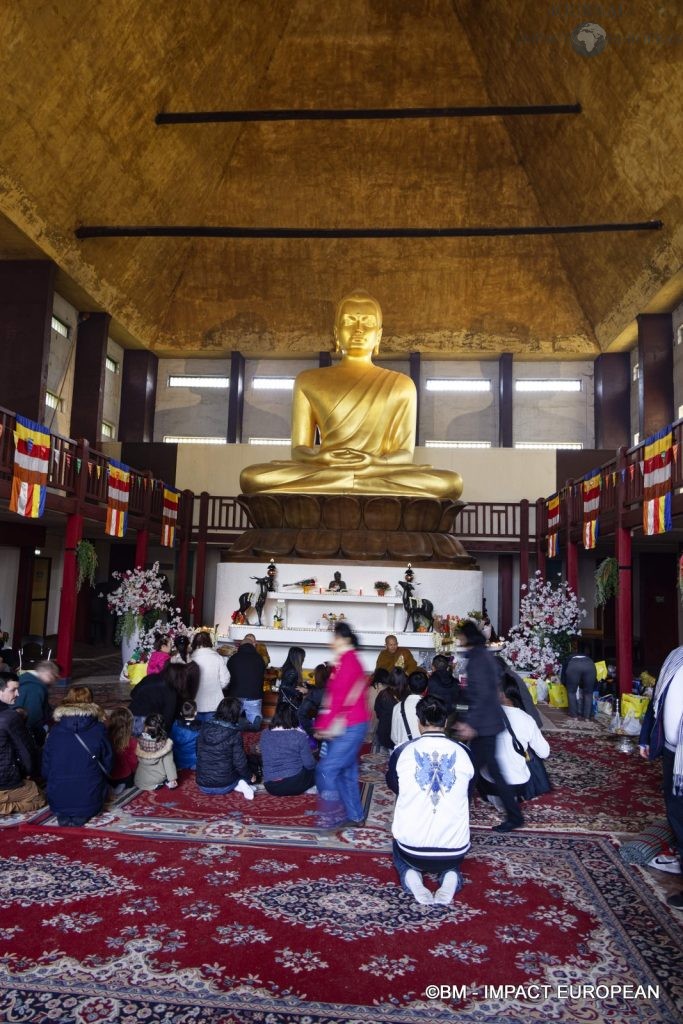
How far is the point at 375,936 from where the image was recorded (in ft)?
8.74

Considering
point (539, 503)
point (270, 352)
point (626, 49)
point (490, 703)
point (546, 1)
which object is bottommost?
point (490, 703)

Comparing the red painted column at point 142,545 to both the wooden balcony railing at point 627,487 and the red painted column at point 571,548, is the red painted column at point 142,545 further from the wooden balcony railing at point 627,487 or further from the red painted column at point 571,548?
the wooden balcony railing at point 627,487

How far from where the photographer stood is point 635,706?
255 inches

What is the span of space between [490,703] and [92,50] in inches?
424

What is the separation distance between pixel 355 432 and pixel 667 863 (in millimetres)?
8248

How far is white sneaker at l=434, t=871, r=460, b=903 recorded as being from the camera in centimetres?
295

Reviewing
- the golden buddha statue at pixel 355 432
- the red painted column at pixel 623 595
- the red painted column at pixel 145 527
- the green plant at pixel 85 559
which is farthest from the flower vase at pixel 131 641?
the red painted column at pixel 623 595

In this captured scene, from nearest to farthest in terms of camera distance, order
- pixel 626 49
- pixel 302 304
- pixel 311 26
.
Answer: pixel 626 49
pixel 311 26
pixel 302 304

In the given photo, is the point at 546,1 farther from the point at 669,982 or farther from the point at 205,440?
the point at 669,982

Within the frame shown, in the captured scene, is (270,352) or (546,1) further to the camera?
(270,352)

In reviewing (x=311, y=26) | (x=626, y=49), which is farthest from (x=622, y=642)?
(x=311, y=26)

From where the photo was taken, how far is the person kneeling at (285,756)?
4.26 metres

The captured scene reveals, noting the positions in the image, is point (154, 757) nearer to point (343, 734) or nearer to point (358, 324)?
point (343, 734)

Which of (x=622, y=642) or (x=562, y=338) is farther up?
(x=562, y=338)
